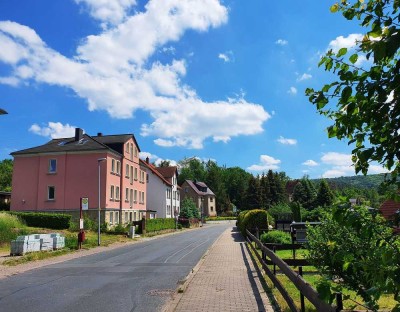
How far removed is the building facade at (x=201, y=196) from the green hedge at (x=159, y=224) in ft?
180

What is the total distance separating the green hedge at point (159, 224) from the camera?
1853 inches

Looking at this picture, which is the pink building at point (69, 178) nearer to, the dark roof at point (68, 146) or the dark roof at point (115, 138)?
the dark roof at point (68, 146)

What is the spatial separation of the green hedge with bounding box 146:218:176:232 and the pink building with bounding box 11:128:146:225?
3801 millimetres

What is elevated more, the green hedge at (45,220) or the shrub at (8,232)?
the green hedge at (45,220)

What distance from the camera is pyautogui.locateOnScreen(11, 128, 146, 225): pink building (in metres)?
44.7

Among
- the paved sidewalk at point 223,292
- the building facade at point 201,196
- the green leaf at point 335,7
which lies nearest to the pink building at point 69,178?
the paved sidewalk at point 223,292

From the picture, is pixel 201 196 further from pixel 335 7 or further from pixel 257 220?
pixel 335 7

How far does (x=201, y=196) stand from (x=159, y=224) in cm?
6673

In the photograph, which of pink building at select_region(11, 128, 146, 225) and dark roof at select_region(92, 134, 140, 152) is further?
dark roof at select_region(92, 134, 140, 152)

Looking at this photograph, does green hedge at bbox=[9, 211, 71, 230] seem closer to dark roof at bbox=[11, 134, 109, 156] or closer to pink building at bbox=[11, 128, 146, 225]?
pink building at bbox=[11, 128, 146, 225]

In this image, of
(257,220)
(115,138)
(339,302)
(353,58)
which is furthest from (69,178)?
(353,58)

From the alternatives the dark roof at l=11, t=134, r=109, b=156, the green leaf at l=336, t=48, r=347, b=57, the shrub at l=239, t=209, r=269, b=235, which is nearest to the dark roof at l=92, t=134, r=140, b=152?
the dark roof at l=11, t=134, r=109, b=156

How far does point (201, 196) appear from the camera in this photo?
117812 mm

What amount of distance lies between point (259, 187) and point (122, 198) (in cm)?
5710
